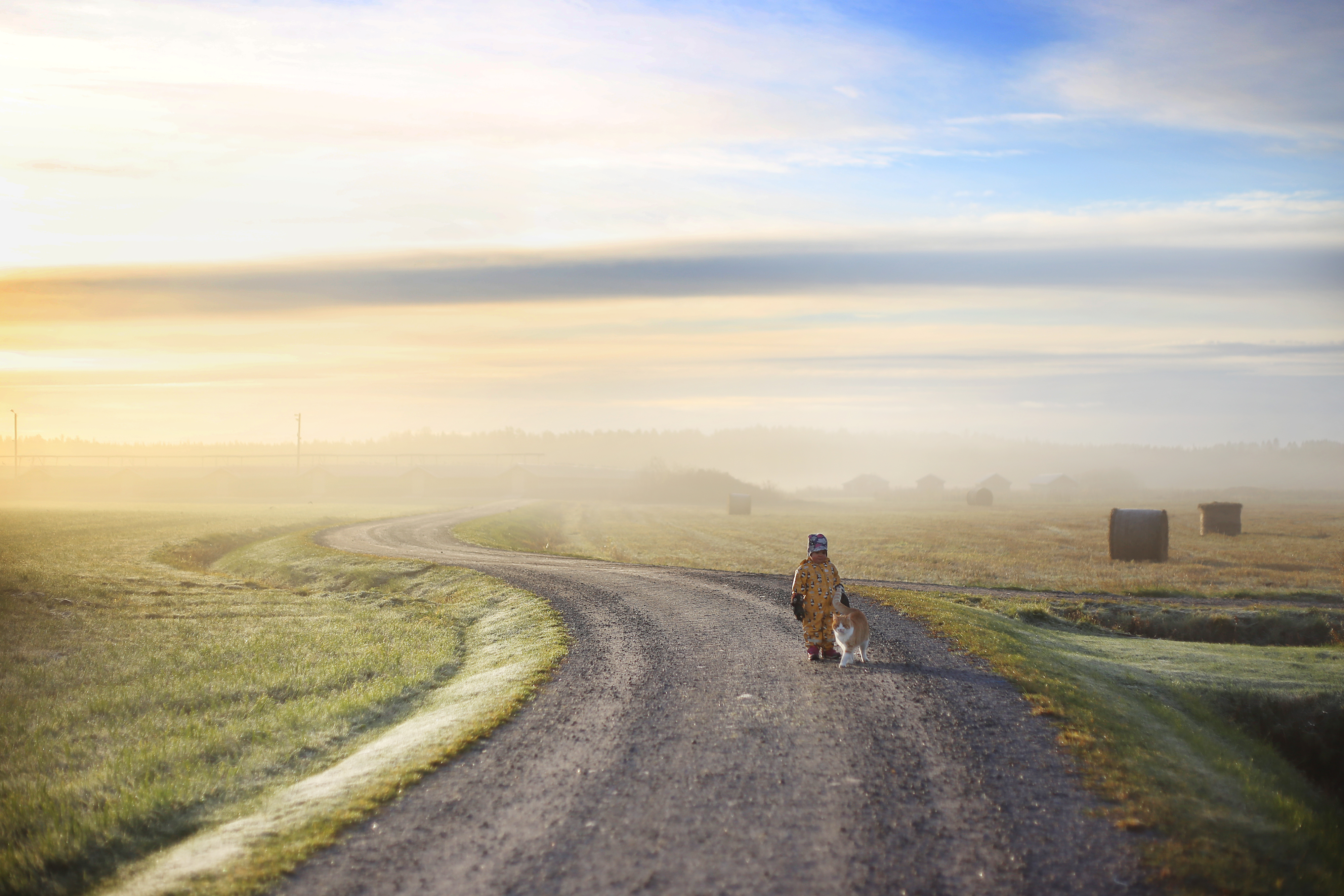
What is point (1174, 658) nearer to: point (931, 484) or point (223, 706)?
point (223, 706)

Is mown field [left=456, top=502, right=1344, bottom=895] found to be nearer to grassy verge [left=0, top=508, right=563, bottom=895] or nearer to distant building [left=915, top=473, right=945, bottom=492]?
grassy verge [left=0, top=508, right=563, bottom=895]

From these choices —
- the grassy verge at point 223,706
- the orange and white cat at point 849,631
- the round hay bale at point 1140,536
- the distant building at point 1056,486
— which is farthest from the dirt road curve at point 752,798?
the distant building at point 1056,486

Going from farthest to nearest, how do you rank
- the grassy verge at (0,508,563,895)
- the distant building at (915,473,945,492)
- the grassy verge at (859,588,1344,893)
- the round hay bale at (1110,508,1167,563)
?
the distant building at (915,473,945,492)
the round hay bale at (1110,508,1167,563)
the grassy verge at (0,508,563,895)
the grassy verge at (859,588,1344,893)

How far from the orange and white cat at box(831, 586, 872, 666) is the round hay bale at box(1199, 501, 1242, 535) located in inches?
1821

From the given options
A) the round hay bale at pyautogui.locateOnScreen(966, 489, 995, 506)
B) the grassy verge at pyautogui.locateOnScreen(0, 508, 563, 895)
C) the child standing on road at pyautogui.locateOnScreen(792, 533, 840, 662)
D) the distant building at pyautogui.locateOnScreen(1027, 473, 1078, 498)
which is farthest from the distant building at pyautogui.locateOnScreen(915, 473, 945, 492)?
the child standing on road at pyautogui.locateOnScreen(792, 533, 840, 662)

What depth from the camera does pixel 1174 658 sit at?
16531mm

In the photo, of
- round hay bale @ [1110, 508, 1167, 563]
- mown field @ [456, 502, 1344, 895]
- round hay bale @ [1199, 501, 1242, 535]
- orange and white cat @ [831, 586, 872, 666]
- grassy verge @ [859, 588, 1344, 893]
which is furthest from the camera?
round hay bale @ [1199, 501, 1242, 535]

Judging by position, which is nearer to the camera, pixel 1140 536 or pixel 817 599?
pixel 817 599

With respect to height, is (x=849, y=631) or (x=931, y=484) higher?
(x=849, y=631)

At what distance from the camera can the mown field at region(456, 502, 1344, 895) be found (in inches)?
309

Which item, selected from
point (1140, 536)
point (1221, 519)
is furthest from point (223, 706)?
point (1221, 519)

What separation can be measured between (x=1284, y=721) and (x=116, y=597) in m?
28.7

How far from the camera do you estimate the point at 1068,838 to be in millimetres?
7406

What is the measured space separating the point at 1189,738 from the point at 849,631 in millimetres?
4765
